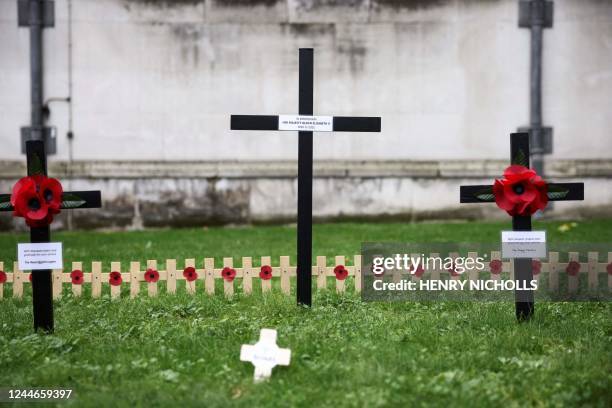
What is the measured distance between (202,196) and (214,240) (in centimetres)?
228

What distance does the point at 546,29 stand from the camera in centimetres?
1438

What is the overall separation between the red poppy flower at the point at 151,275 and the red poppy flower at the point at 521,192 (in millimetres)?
3862

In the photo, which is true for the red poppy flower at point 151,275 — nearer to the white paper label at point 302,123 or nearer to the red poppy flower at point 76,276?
the red poppy flower at point 76,276

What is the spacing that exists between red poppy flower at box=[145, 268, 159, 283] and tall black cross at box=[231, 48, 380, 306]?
1840mm

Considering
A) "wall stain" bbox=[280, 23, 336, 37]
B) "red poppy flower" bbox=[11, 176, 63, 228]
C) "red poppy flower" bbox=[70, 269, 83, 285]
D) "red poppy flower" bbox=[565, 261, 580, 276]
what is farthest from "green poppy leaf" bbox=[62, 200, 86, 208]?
"wall stain" bbox=[280, 23, 336, 37]

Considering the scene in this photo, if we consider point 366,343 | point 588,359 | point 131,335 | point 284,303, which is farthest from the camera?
point 284,303

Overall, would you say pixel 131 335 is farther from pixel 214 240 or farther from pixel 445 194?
pixel 445 194

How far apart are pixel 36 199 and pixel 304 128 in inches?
102

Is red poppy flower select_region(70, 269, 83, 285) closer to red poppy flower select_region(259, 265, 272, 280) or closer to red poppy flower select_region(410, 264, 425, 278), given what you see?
red poppy flower select_region(259, 265, 272, 280)

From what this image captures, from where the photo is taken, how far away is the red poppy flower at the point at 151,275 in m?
7.50

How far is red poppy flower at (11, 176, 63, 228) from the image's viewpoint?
571cm

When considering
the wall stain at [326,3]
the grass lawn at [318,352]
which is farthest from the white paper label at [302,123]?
the wall stain at [326,3]

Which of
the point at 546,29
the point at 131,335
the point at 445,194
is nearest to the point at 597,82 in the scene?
the point at 546,29

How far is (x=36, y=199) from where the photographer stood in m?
5.77
